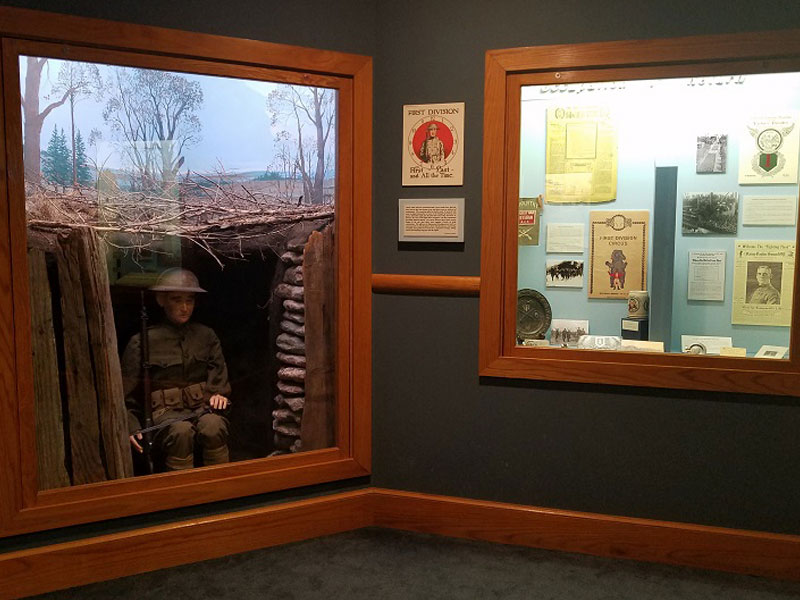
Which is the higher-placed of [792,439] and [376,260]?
[376,260]

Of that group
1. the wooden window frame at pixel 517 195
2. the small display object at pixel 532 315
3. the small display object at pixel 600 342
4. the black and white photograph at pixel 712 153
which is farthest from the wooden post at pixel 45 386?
the black and white photograph at pixel 712 153

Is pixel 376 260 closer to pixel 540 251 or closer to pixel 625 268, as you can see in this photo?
pixel 540 251

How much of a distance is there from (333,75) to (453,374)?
4.62 ft

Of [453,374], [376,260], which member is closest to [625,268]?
[453,374]

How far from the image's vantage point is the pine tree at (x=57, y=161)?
2.38 meters

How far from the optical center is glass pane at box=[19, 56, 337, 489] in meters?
2.42

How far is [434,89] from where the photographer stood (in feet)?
9.19

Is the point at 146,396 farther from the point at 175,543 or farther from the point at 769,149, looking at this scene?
the point at 769,149

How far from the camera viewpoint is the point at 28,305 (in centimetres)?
238

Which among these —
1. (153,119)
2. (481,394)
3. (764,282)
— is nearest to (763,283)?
(764,282)

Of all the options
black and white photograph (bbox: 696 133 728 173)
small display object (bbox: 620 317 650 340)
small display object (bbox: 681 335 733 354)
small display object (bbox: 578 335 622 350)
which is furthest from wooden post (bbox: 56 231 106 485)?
black and white photograph (bbox: 696 133 728 173)

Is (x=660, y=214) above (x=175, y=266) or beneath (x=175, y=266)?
above

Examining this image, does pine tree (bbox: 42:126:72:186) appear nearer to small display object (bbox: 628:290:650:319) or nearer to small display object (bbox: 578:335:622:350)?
small display object (bbox: 578:335:622:350)

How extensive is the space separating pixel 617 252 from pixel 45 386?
7.74 feet
